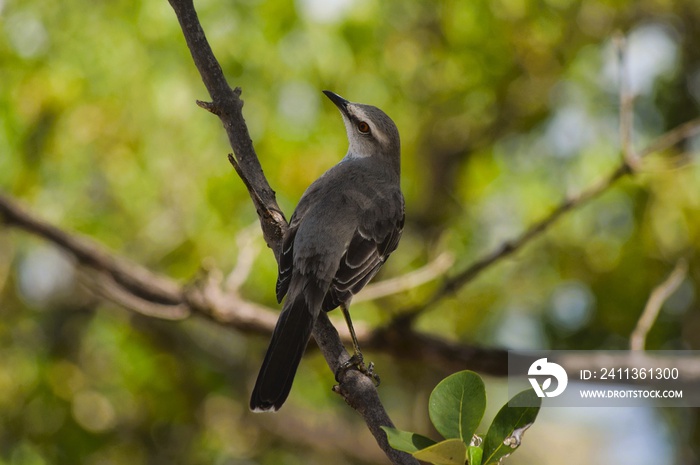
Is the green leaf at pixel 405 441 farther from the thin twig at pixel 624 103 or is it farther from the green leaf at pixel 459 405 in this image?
the thin twig at pixel 624 103

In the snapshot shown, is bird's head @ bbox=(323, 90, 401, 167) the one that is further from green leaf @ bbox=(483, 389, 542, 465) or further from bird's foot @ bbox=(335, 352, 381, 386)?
green leaf @ bbox=(483, 389, 542, 465)

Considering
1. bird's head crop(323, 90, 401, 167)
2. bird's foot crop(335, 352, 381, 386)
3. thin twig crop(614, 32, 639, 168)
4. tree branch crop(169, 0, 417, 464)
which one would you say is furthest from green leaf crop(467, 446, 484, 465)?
bird's head crop(323, 90, 401, 167)

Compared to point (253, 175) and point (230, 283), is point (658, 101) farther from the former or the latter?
point (253, 175)

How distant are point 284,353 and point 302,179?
2.77 meters

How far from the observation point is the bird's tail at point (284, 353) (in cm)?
359

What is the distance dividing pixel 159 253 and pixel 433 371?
262 cm

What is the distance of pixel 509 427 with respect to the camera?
268 centimetres

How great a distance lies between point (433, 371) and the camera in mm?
7375

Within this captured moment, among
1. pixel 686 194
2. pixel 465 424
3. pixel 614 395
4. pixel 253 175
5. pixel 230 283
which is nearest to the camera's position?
pixel 465 424

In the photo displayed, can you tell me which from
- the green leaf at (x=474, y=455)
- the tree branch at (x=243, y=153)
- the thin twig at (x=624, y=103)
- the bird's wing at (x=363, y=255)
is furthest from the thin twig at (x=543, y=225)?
the green leaf at (x=474, y=455)

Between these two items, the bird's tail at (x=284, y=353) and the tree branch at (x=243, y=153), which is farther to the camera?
the bird's tail at (x=284, y=353)

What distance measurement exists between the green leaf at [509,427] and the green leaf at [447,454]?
0.11 metres

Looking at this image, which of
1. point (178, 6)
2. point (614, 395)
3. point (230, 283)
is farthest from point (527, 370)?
point (178, 6)

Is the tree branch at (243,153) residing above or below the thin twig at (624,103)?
below
